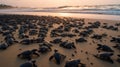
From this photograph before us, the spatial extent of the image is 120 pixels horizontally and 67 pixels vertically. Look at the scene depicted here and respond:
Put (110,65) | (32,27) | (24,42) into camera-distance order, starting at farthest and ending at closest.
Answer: (32,27) < (24,42) < (110,65)

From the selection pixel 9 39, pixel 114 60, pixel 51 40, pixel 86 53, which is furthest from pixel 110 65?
pixel 9 39

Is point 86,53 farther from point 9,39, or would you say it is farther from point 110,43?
point 9,39

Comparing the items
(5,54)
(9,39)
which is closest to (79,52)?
(5,54)

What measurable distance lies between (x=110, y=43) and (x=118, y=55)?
201cm

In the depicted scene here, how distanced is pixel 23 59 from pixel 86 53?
271 cm

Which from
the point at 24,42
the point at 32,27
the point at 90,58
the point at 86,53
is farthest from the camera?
the point at 32,27

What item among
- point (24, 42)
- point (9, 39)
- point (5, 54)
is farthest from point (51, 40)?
point (5, 54)

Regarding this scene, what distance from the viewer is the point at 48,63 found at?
7.39m

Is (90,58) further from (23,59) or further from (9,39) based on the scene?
(9,39)

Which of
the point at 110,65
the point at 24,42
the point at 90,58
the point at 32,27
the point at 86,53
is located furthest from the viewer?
the point at 32,27

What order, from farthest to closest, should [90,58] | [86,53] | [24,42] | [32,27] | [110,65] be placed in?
[32,27] < [24,42] < [86,53] < [90,58] < [110,65]

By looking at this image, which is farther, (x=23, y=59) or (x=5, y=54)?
(x=5, y=54)

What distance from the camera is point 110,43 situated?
10.0 m

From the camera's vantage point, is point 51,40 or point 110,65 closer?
point 110,65
